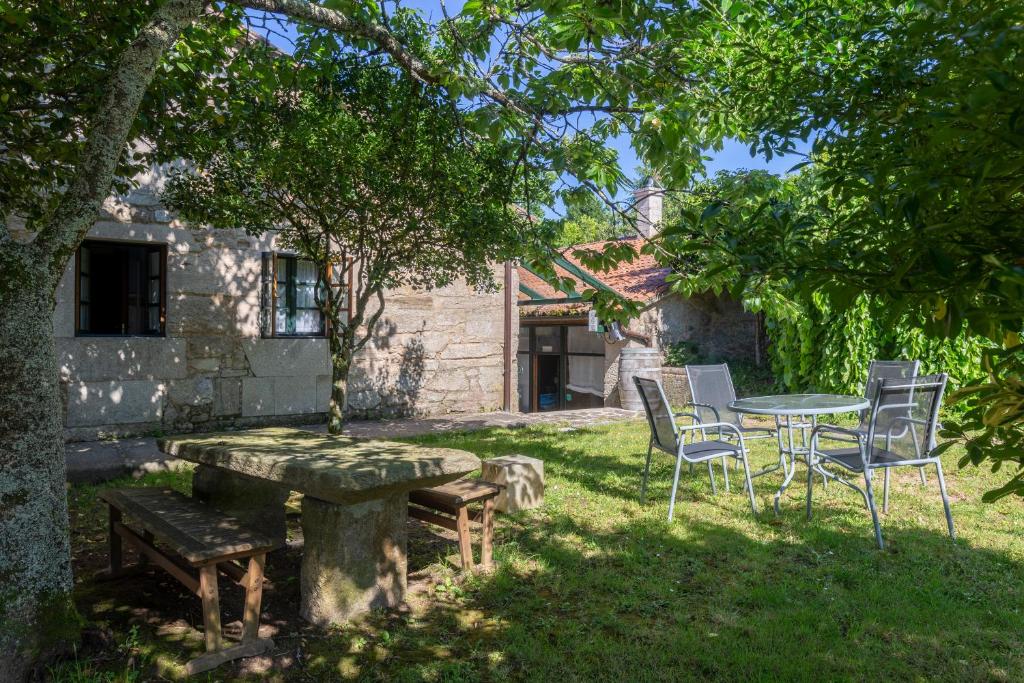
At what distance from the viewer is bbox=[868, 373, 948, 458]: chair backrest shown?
400 cm

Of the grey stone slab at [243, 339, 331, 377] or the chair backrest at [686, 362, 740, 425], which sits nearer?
the chair backrest at [686, 362, 740, 425]

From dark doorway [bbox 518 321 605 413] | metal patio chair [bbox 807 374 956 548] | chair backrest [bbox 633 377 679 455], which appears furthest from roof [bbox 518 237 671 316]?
metal patio chair [bbox 807 374 956 548]

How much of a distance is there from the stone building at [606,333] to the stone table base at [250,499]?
764cm

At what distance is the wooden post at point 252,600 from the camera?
266 centimetres

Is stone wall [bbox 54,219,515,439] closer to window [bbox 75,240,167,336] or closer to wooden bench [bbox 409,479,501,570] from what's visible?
window [bbox 75,240,167,336]

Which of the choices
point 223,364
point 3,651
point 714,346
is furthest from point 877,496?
point 714,346

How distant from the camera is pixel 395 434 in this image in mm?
7711

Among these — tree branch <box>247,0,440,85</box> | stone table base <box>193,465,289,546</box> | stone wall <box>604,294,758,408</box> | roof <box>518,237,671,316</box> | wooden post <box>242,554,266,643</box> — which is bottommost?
wooden post <box>242,554,266,643</box>

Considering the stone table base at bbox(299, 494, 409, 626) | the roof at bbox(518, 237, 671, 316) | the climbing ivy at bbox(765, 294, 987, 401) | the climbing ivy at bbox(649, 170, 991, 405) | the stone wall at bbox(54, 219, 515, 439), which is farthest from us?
the roof at bbox(518, 237, 671, 316)

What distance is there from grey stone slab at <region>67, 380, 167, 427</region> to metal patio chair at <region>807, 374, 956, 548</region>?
22.0ft

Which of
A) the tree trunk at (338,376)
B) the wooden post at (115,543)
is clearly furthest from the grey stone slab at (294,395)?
the wooden post at (115,543)

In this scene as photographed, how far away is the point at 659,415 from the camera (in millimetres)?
4727

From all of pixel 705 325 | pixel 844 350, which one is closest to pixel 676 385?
pixel 705 325

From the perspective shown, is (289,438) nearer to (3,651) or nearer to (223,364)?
(3,651)
